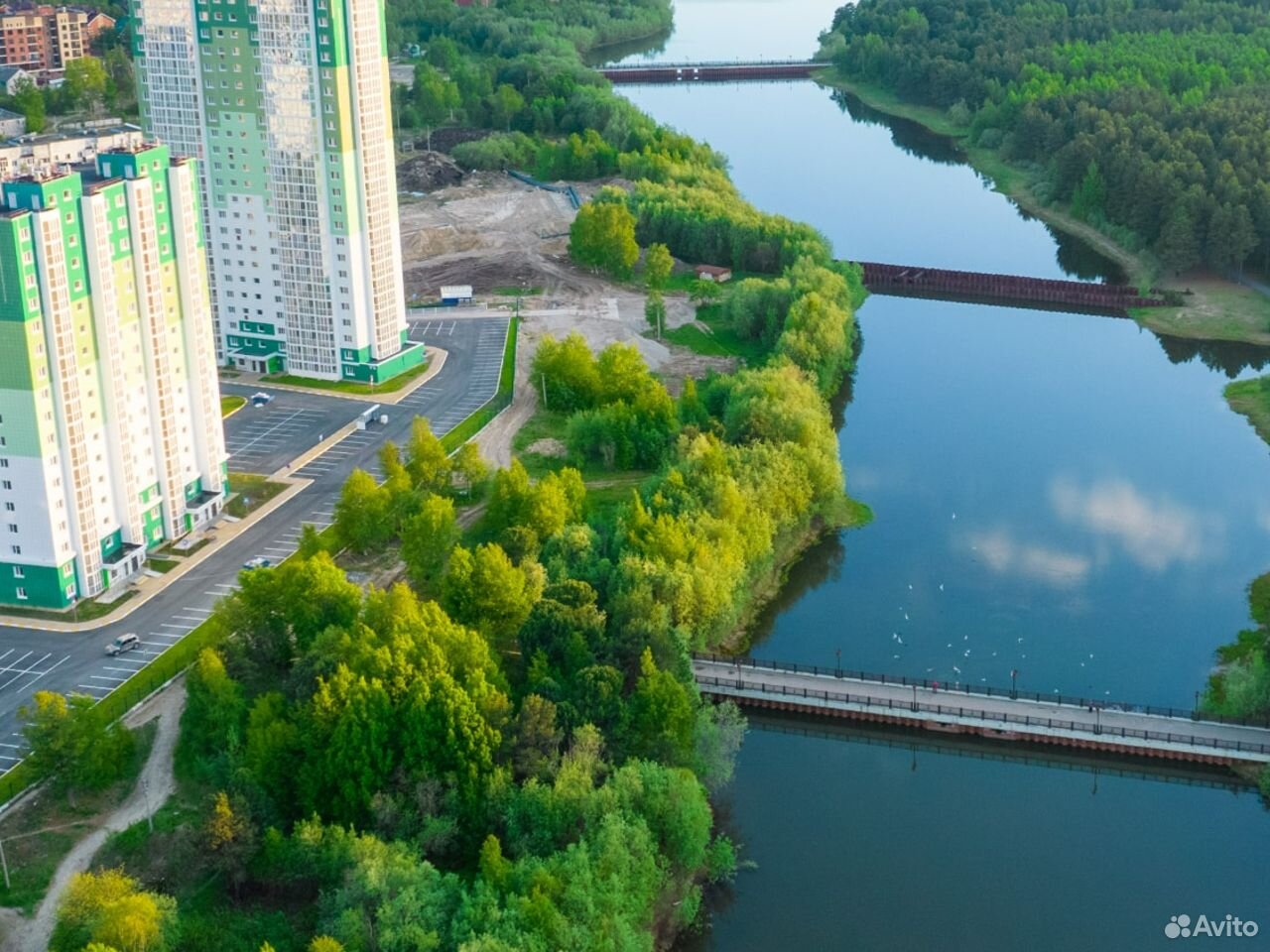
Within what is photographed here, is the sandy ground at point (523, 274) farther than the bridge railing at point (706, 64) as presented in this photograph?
No

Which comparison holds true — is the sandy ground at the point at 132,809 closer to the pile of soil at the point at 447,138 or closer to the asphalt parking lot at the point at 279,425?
the asphalt parking lot at the point at 279,425

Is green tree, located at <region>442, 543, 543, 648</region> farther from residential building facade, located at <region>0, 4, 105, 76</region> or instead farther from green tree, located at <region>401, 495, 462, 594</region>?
residential building facade, located at <region>0, 4, 105, 76</region>

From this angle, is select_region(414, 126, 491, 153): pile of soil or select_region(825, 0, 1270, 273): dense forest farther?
select_region(414, 126, 491, 153): pile of soil

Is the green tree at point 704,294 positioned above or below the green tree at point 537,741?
above

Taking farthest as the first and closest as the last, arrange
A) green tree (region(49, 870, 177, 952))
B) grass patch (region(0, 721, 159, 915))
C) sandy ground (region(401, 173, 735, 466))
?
sandy ground (region(401, 173, 735, 466)), grass patch (region(0, 721, 159, 915)), green tree (region(49, 870, 177, 952))

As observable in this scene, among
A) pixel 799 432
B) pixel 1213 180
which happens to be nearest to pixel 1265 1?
pixel 1213 180

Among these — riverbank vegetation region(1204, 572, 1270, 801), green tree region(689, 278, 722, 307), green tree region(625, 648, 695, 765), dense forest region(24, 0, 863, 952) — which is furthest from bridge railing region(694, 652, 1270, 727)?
green tree region(689, 278, 722, 307)

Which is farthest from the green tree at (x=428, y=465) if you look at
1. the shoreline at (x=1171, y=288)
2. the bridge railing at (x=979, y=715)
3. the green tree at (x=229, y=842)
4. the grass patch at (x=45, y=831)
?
the shoreline at (x=1171, y=288)

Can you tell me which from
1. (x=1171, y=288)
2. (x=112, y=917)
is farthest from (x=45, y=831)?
(x=1171, y=288)
